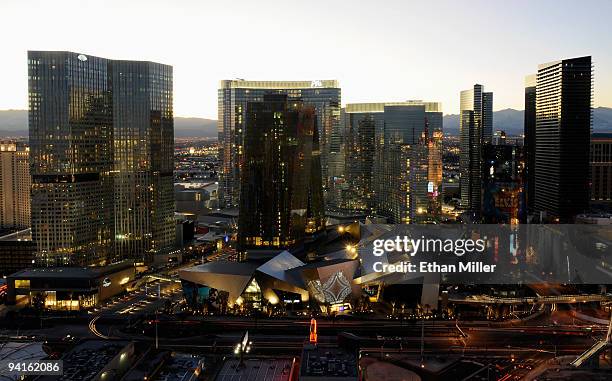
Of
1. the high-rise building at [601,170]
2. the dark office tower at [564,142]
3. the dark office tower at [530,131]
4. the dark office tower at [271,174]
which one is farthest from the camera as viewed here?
the dark office tower at [530,131]

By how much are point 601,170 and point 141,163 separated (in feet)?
148

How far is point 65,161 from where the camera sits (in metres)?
42.2

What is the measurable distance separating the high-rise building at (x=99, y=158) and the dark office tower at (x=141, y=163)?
0.07m

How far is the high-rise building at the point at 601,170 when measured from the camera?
64688mm

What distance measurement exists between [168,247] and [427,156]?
87.7ft

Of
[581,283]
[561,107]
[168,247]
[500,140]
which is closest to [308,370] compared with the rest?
[581,283]

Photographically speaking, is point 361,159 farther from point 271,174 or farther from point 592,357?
point 592,357

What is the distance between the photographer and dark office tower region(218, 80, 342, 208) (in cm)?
7100

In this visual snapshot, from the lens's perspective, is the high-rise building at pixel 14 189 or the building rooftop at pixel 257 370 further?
the high-rise building at pixel 14 189

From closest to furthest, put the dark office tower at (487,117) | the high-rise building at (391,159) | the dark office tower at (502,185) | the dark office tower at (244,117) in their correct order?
the dark office tower at (502,185) < the high-rise building at (391,159) < the dark office tower at (244,117) < the dark office tower at (487,117)

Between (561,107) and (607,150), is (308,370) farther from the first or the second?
(607,150)

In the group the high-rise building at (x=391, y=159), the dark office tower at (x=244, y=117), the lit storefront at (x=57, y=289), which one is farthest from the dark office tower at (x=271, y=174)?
the dark office tower at (x=244, y=117)

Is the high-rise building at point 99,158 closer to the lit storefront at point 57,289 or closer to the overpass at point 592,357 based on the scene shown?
the lit storefront at point 57,289

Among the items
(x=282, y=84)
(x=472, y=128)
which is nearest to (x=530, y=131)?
(x=472, y=128)
